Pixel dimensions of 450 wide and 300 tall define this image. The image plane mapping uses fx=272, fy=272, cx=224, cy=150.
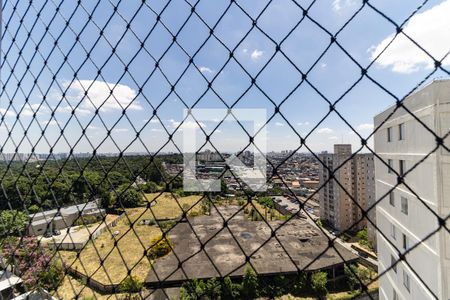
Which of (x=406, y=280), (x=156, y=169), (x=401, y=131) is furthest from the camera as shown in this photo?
(x=406, y=280)

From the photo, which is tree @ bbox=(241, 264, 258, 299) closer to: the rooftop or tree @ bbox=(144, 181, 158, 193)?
the rooftop

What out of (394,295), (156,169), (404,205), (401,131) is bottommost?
(394,295)

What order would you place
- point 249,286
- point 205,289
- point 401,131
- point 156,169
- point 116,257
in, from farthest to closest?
point 116,257
point 249,286
point 205,289
point 401,131
point 156,169

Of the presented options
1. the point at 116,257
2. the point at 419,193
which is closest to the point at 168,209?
the point at 116,257

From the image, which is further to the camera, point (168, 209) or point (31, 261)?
point (168, 209)

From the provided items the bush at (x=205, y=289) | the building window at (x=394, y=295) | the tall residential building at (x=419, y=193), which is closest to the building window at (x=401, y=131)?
the tall residential building at (x=419, y=193)

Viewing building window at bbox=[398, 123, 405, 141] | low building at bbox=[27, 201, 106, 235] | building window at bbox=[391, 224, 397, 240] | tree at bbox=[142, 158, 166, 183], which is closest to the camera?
tree at bbox=[142, 158, 166, 183]

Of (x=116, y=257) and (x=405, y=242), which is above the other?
(x=405, y=242)

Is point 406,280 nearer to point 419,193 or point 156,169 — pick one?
Answer: point 419,193

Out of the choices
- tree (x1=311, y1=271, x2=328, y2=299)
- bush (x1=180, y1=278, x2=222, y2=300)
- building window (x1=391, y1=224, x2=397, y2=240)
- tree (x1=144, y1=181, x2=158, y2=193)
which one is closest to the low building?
tree (x1=144, y1=181, x2=158, y2=193)
